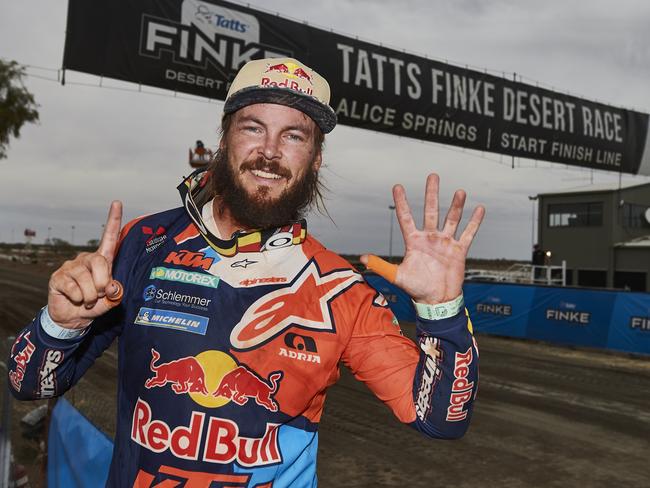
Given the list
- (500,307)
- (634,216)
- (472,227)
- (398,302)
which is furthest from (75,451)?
(634,216)

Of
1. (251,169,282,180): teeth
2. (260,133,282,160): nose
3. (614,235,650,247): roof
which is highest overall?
(614,235,650,247): roof

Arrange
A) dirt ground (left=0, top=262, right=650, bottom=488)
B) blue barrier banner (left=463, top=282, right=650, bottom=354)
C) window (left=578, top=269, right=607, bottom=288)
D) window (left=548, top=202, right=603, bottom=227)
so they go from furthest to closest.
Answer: window (left=548, top=202, right=603, bottom=227) < window (left=578, top=269, right=607, bottom=288) < blue barrier banner (left=463, top=282, right=650, bottom=354) < dirt ground (left=0, top=262, right=650, bottom=488)

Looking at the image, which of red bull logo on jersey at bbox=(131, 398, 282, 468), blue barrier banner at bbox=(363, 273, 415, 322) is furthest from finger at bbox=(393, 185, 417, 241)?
blue barrier banner at bbox=(363, 273, 415, 322)

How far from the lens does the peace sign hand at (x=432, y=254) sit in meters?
1.74

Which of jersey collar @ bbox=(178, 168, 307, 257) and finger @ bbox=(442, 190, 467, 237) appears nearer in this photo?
finger @ bbox=(442, 190, 467, 237)

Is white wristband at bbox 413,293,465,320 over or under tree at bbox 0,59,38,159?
under

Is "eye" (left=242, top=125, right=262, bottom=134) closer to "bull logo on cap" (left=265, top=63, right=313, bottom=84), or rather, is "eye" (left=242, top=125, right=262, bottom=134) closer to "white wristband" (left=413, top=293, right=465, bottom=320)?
"bull logo on cap" (left=265, top=63, right=313, bottom=84)

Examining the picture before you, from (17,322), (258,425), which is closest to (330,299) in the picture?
(258,425)

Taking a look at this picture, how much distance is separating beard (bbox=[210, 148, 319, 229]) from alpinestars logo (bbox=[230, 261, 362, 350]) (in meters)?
0.23

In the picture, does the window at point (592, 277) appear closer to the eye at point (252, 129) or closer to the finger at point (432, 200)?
the finger at point (432, 200)

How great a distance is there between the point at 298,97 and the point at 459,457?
18.1ft

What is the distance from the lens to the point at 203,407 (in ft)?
5.51

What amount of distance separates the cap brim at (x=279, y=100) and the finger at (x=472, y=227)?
2.26 feet

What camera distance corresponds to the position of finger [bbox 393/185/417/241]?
73.1 inches
